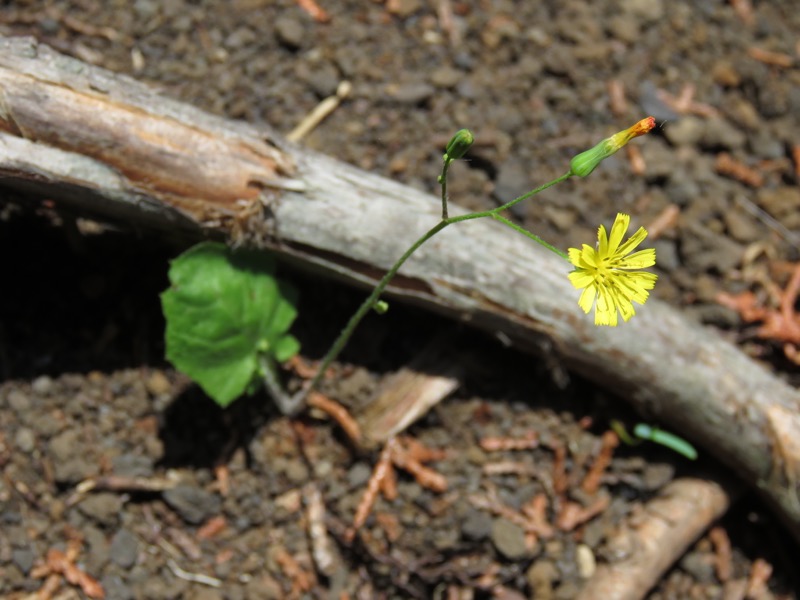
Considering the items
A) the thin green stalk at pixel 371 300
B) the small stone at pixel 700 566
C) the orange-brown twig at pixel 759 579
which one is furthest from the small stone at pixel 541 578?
the thin green stalk at pixel 371 300

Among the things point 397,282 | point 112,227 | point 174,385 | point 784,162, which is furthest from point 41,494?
point 784,162

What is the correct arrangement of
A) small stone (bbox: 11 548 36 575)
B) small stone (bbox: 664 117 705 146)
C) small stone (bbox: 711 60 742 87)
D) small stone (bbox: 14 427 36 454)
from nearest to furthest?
small stone (bbox: 11 548 36 575), small stone (bbox: 14 427 36 454), small stone (bbox: 664 117 705 146), small stone (bbox: 711 60 742 87)

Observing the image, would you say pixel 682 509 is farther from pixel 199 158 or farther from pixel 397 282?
pixel 199 158

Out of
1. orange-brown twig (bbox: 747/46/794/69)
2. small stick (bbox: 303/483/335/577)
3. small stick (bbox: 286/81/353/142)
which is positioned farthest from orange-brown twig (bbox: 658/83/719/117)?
small stick (bbox: 303/483/335/577)

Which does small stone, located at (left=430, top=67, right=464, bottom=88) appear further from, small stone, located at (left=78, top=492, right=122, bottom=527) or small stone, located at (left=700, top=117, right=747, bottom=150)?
small stone, located at (left=78, top=492, right=122, bottom=527)

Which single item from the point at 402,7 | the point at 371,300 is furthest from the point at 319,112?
the point at 371,300
